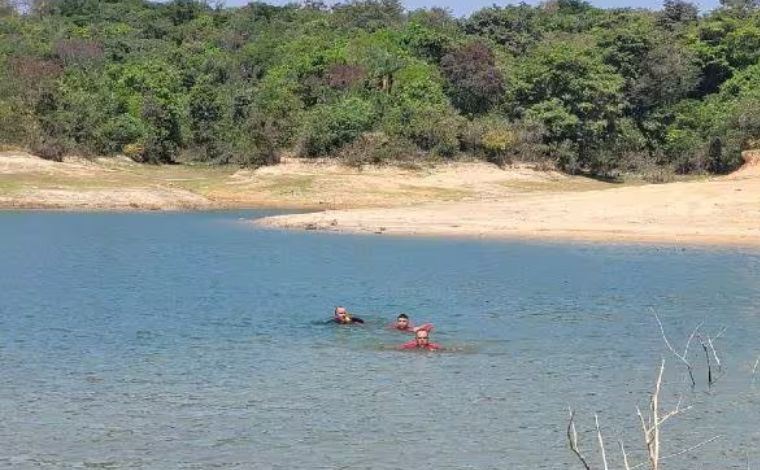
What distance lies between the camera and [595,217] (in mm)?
47062

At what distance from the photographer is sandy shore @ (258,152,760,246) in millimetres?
44344

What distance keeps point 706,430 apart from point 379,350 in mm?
7573

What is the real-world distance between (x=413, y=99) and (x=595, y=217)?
82.6ft

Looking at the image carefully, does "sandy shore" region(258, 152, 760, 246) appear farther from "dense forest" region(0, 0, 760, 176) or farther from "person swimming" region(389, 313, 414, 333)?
"person swimming" region(389, 313, 414, 333)

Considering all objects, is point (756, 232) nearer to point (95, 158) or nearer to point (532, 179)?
point (532, 179)

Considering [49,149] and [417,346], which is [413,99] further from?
[417,346]

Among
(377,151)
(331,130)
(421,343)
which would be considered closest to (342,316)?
(421,343)

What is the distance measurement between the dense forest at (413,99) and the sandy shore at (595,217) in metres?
14.7

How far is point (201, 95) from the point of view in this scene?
71.6 metres

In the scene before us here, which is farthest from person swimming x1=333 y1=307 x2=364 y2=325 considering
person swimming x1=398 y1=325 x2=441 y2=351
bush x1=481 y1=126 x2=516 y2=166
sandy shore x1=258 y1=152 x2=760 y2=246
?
bush x1=481 y1=126 x2=516 y2=166

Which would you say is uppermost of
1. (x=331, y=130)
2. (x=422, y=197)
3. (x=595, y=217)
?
(x=331, y=130)

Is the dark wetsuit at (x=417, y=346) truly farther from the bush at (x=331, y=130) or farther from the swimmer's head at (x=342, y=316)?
the bush at (x=331, y=130)

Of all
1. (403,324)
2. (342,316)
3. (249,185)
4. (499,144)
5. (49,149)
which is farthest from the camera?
(499,144)

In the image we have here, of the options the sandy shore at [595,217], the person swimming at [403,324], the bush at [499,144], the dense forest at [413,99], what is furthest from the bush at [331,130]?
the person swimming at [403,324]
